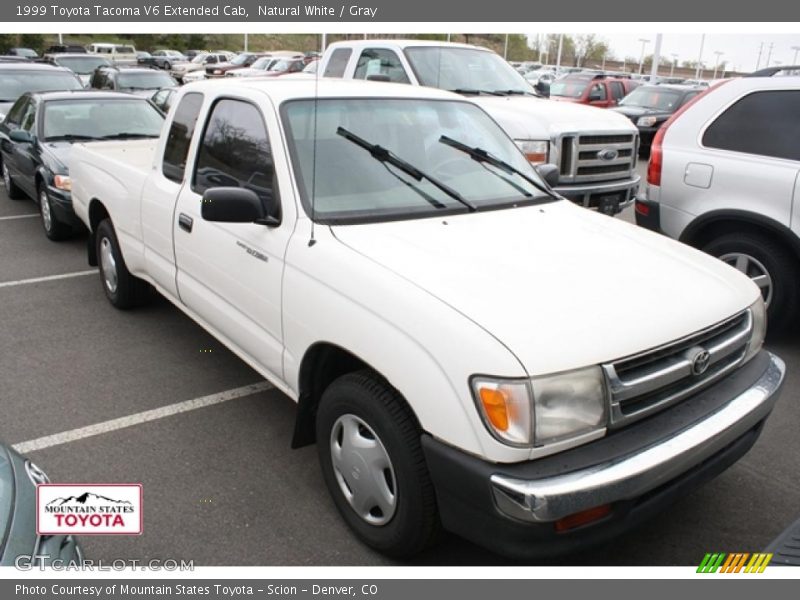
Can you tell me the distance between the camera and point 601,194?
7586 mm

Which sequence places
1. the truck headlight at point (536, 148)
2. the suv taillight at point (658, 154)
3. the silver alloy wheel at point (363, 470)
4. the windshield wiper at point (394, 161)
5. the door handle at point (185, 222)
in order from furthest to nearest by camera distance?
the truck headlight at point (536, 148) < the suv taillight at point (658, 154) < the door handle at point (185, 222) < the windshield wiper at point (394, 161) < the silver alloy wheel at point (363, 470)

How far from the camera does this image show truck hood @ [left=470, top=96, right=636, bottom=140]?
736cm

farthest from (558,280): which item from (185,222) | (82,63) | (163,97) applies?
(82,63)

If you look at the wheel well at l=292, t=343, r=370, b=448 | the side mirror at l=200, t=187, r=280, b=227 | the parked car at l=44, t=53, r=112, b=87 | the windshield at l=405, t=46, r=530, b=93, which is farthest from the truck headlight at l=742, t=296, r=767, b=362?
the parked car at l=44, t=53, r=112, b=87

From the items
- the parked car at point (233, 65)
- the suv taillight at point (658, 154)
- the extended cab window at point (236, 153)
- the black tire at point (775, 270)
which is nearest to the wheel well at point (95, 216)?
the extended cab window at point (236, 153)

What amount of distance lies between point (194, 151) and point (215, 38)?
73.5m

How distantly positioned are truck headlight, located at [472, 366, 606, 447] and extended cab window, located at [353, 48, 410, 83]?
21.4 ft

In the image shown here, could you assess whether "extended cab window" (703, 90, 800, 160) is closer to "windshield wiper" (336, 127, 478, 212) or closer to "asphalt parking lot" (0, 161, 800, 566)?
"asphalt parking lot" (0, 161, 800, 566)

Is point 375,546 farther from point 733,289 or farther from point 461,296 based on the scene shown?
point 733,289

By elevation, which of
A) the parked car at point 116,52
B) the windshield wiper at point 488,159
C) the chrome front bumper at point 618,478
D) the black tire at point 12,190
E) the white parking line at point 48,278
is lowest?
the white parking line at point 48,278

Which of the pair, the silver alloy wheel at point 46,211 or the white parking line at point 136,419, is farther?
the silver alloy wheel at point 46,211

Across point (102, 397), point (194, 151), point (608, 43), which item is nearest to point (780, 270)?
point (194, 151)

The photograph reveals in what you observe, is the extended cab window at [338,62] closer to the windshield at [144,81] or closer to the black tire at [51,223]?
the black tire at [51,223]

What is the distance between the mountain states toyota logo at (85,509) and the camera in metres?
2.23
